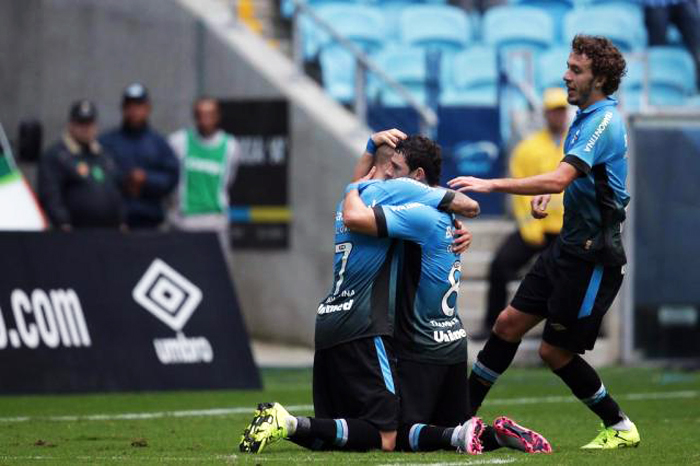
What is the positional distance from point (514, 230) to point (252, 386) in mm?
4708

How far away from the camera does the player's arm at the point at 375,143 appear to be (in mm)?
8742

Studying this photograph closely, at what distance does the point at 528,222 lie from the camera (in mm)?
15812

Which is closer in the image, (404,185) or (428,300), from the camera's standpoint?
(404,185)

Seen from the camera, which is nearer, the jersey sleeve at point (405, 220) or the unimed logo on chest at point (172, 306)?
the jersey sleeve at point (405, 220)

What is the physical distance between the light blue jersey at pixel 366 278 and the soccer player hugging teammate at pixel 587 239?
66 cm

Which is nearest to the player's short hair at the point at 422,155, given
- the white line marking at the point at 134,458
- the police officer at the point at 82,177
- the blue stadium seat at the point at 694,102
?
the white line marking at the point at 134,458

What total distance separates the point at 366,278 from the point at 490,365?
1209 millimetres

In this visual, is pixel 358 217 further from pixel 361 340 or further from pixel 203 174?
pixel 203 174

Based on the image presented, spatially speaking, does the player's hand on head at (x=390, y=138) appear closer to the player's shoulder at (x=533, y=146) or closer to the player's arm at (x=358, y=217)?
the player's arm at (x=358, y=217)

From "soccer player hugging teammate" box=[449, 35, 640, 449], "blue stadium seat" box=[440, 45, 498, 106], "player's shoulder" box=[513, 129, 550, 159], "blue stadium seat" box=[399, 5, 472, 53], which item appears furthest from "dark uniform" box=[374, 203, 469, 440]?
"blue stadium seat" box=[399, 5, 472, 53]

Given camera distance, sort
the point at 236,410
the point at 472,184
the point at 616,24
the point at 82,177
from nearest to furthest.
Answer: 1. the point at 472,184
2. the point at 236,410
3. the point at 82,177
4. the point at 616,24

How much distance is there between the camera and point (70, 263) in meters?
12.6

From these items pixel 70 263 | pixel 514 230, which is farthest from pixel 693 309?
pixel 70 263

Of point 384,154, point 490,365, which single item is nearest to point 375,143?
point 384,154
